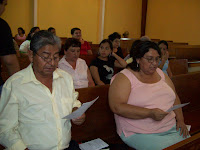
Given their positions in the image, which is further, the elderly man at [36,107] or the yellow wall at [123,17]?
the yellow wall at [123,17]

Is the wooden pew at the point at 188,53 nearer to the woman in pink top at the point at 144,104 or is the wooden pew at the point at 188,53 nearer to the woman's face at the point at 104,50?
the woman's face at the point at 104,50

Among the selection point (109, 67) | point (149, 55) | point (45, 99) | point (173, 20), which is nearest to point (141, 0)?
point (173, 20)

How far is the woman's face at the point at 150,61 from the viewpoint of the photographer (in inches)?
84.6

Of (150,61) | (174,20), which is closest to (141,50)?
(150,61)

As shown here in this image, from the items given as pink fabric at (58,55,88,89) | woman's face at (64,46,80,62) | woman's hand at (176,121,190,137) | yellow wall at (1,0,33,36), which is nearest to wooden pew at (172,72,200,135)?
woman's hand at (176,121,190,137)

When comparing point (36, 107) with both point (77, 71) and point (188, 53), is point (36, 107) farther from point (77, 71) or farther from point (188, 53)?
point (188, 53)

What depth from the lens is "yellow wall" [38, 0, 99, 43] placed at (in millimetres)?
9367

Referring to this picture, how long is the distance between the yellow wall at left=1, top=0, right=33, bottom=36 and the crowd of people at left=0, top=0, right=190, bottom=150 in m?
7.45

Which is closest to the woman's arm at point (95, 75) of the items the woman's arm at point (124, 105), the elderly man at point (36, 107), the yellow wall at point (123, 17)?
the woman's arm at point (124, 105)

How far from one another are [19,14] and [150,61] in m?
7.92

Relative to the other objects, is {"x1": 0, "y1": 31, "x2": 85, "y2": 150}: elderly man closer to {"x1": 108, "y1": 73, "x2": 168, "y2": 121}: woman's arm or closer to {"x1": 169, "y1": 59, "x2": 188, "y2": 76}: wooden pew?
{"x1": 108, "y1": 73, "x2": 168, "y2": 121}: woman's arm

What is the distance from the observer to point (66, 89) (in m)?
1.61

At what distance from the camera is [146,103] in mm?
2047

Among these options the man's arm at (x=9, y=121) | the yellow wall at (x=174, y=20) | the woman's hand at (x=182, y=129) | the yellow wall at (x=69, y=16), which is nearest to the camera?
the man's arm at (x=9, y=121)
